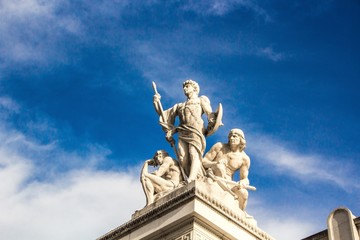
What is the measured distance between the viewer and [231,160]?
57.4 ft

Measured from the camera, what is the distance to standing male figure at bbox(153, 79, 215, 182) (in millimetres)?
17484

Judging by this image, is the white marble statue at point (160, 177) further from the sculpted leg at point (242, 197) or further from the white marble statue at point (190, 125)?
the sculpted leg at point (242, 197)

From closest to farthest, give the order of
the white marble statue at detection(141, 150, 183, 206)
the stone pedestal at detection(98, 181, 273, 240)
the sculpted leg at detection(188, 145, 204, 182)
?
the stone pedestal at detection(98, 181, 273, 240)
the white marble statue at detection(141, 150, 183, 206)
the sculpted leg at detection(188, 145, 204, 182)

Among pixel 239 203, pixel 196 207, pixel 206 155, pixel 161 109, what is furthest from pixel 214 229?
pixel 161 109

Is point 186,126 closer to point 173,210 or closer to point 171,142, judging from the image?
point 171,142

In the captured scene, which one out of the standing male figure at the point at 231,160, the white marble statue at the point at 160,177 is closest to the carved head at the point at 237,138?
the standing male figure at the point at 231,160

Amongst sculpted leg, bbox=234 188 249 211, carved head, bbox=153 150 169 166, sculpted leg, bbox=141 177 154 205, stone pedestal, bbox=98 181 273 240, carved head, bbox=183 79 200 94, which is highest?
carved head, bbox=183 79 200 94

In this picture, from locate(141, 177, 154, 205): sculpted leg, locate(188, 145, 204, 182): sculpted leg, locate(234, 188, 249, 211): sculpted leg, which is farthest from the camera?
locate(188, 145, 204, 182): sculpted leg

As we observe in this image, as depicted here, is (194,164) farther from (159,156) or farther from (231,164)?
(159,156)

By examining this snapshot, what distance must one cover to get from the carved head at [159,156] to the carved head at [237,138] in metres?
1.67

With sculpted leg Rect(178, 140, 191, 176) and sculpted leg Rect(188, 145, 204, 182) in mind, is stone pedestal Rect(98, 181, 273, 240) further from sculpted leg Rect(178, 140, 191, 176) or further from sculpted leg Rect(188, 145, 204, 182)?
sculpted leg Rect(178, 140, 191, 176)

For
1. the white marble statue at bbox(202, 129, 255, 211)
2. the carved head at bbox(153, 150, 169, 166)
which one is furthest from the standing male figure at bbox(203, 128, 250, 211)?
the carved head at bbox(153, 150, 169, 166)

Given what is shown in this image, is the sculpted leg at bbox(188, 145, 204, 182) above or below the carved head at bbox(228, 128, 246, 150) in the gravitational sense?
below

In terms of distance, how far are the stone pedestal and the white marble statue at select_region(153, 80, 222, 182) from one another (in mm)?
1366
